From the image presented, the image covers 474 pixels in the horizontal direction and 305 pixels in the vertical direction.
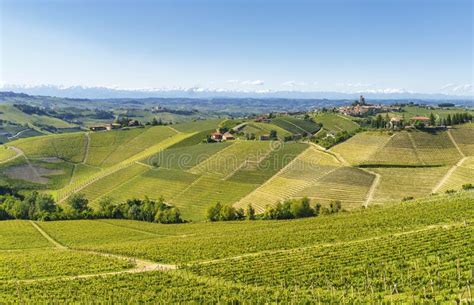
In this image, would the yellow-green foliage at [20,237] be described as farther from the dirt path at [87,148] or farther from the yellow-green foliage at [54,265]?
the dirt path at [87,148]

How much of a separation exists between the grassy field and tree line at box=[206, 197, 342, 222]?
13082 millimetres

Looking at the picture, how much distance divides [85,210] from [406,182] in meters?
81.7

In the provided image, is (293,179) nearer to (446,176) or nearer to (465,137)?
(446,176)

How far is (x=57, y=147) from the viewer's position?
182 metres

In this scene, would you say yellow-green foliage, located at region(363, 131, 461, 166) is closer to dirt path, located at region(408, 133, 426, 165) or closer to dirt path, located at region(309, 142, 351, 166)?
dirt path, located at region(408, 133, 426, 165)

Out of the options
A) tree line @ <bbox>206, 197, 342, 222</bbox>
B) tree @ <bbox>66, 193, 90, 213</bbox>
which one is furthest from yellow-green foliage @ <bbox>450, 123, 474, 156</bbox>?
tree @ <bbox>66, 193, 90, 213</bbox>

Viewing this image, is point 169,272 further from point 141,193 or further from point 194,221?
point 141,193

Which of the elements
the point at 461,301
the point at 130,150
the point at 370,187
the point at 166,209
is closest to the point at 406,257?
the point at 461,301

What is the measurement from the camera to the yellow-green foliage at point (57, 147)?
174 metres

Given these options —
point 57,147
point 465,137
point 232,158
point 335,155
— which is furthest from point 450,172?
point 57,147

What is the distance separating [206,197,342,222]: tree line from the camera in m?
87.6

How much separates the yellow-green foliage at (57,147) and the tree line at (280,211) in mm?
104580

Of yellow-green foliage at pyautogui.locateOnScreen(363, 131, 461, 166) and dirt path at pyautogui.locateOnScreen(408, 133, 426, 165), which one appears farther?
yellow-green foliage at pyautogui.locateOnScreen(363, 131, 461, 166)

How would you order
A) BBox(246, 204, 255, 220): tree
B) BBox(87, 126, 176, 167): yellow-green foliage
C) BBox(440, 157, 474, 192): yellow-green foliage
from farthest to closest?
BBox(87, 126, 176, 167): yellow-green foliage
BBox(440, 157, 474, 192): yellow-green foliage
BBox(246, 204, 255, 220): tree
